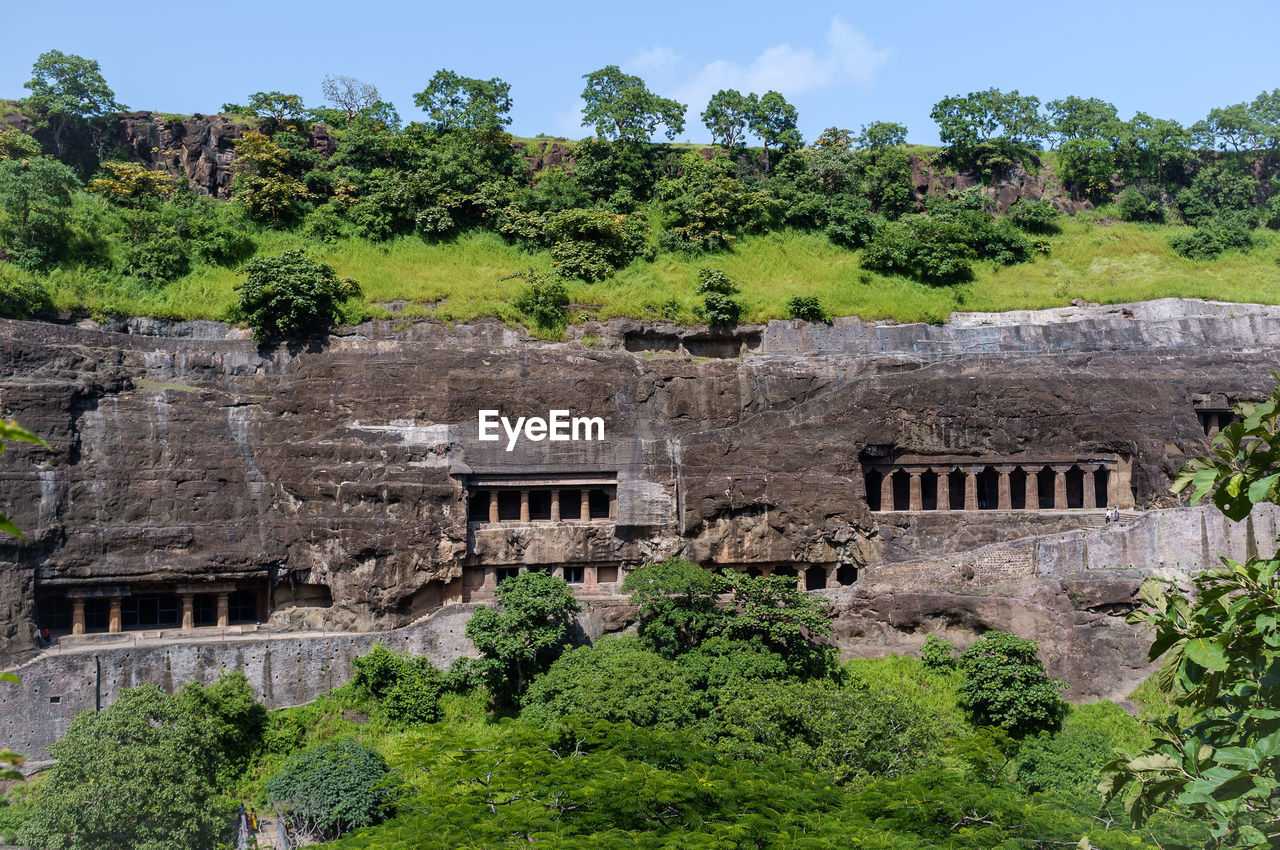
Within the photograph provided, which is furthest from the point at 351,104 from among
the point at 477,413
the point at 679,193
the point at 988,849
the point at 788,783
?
the point at 988,849

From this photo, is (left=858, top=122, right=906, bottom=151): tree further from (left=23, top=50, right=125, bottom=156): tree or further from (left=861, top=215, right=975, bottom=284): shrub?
(left=23, top=50, right=125, bottom=156): tree

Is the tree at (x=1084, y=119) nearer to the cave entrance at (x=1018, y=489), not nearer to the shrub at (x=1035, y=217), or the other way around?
the shrub at (x=1035, y=217)

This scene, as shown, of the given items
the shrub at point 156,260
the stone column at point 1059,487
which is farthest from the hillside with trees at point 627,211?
the stone column at point 1059,487

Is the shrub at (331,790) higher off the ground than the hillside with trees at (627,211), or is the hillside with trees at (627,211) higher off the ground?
the hillside with trees at (627,211)

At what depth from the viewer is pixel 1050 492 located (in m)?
34.2

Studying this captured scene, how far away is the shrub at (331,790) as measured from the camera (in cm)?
2288

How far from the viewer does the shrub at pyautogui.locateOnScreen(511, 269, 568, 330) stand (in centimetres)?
3909

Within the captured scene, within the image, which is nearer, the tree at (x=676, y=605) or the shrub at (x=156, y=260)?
the tree at (x=676, y=605)

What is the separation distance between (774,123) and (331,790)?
39.9 metres

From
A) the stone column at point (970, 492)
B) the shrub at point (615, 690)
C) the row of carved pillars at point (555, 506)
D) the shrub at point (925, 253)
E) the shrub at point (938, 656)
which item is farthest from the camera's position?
the shrub at point (925, 253)

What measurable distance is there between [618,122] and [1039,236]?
20.6 m

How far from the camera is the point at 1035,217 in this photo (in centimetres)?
4950

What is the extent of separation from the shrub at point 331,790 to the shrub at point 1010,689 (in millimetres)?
14088

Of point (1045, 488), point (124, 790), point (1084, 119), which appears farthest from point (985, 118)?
point (124, 790)
